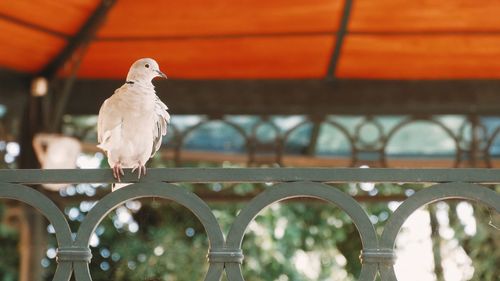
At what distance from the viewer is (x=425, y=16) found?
4.96m

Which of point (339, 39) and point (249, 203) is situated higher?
point (339, 39)

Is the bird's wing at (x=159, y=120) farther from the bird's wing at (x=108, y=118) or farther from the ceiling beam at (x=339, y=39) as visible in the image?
the ceiling beam at (x=339, y=39)

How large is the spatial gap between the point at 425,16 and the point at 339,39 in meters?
0.54

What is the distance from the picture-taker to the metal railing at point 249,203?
178cm

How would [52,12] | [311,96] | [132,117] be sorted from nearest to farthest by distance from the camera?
[132,117] < [52,12] < [311,96]

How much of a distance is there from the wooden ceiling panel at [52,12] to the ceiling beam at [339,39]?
1.30m

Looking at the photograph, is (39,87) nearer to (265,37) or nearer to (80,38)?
(80,38)

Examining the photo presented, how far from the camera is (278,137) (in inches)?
241

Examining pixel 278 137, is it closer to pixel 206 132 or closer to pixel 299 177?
pixel 206 132

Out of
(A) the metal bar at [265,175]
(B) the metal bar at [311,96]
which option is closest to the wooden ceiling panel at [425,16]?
(B) the metal bar at [311,96]

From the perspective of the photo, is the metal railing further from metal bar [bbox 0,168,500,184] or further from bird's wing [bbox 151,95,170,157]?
bird's wing [bbox 151,95,170,157]

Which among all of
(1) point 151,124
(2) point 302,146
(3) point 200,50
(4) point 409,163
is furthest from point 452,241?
(1) point 151,124

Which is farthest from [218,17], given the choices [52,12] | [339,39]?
[52,12]

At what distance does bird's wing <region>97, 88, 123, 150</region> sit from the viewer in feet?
8.91
